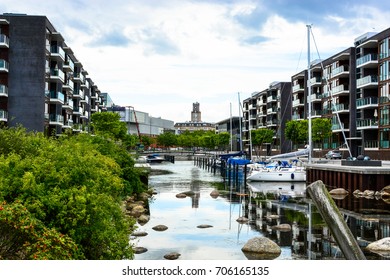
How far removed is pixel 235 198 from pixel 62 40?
4189 centimetres

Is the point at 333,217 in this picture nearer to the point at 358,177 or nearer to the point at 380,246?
the point at 380,246

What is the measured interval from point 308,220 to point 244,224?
13.4ft

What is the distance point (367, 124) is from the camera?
236ft

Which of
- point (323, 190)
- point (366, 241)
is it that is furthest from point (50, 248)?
point (366, 241)

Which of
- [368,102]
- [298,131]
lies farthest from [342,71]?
[298,131]

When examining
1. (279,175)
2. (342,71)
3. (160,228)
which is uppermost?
(342,71)

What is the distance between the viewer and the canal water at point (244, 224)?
2061 cm

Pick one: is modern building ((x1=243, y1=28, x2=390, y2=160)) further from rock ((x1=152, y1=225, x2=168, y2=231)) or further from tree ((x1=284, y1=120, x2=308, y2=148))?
rock ((x1=152, y1=225, x2=168, y2=231))

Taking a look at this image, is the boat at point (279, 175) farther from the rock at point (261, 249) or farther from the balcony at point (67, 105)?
the rock at point (261, 249)

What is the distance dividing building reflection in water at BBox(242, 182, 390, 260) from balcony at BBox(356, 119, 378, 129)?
31031 mm

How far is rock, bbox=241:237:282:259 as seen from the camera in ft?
64.5

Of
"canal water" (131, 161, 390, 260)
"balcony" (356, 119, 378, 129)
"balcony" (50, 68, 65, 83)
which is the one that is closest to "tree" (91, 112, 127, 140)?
"balcony" (50, 68, 65, 83)

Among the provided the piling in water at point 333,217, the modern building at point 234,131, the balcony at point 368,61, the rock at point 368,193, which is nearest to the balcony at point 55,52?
the balcony at point 368,61
